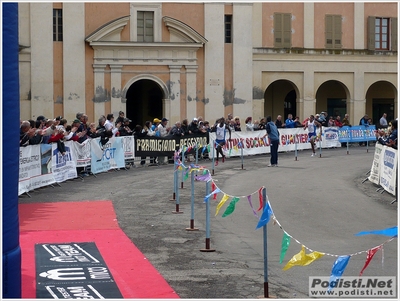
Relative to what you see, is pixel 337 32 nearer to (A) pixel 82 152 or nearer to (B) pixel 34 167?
(A) pixel 82 152

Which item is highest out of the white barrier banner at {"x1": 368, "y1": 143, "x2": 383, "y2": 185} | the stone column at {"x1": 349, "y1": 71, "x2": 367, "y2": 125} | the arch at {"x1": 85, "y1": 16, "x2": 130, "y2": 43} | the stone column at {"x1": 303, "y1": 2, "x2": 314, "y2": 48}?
the stone column at {"x1": 303, "y1": 2, "x2": 314, "y2": 48}

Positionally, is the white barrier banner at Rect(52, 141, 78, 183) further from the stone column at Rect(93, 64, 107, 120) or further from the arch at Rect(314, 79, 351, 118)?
the arch at Rect(314, 79, 351, 118)

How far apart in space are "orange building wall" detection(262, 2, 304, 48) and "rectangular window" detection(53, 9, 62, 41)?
11.9 metres

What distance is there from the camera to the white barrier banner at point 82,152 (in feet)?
76.3

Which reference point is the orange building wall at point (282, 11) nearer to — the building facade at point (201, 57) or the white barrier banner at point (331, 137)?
the building facade at point (201, 57)

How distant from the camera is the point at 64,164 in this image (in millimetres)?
22656

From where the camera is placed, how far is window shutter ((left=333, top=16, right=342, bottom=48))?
44156 millimetres

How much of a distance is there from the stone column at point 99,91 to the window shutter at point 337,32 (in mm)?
14310

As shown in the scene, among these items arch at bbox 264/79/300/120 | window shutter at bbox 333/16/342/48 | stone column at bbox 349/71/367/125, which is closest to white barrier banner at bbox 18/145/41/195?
window shutter at bbox 333/16/342/48

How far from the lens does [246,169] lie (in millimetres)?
26469

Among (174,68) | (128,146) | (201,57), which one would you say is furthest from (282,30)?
(128,146)

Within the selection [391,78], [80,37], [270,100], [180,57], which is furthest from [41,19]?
[391,78]

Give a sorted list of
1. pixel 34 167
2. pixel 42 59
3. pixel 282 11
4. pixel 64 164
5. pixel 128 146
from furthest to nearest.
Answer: pixel 282 11 < pixel 42 59 < pixel 128 146 < pixel 64 164 < pixel 34 167

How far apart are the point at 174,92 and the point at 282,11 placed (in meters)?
8.55
